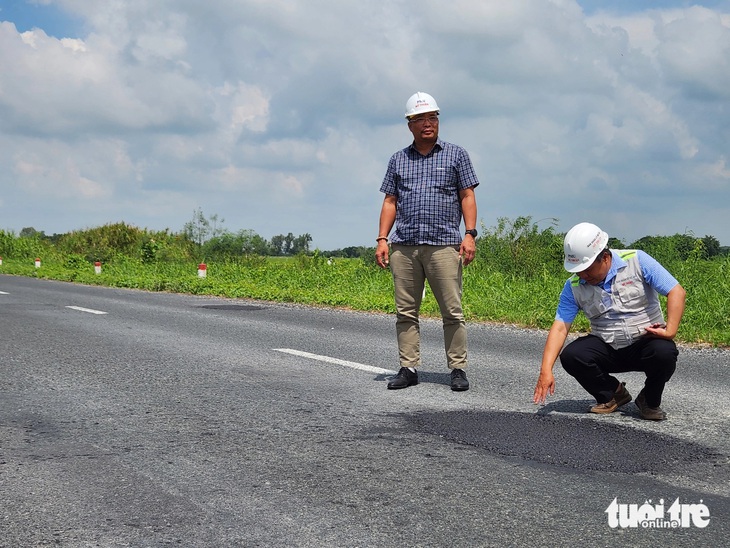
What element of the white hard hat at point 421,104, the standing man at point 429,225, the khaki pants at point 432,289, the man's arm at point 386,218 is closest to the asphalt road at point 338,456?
the khaki pants at point 432,289

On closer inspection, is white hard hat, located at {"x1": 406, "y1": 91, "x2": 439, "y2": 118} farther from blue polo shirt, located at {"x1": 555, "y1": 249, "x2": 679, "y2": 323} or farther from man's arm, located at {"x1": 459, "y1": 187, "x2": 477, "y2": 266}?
blue polo shirt, located at {"x1": 555, "y1": 249, "x2": 679, "y2": 323}

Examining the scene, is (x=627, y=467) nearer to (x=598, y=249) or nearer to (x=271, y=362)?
(x=598, y=249)

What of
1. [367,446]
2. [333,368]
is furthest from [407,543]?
[333,368]

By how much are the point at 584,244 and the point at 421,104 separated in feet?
6.66

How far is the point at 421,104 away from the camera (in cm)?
663

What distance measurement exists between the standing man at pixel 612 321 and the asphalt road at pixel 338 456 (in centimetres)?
26

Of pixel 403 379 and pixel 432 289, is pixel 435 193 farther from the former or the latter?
pixel 403 379

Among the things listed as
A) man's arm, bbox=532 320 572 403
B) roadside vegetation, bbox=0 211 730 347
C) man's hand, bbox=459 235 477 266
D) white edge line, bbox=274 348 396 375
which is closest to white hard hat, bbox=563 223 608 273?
man's arm, bbox=532 320 572 403

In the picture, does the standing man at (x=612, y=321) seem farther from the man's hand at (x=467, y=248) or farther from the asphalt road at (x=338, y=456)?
the man's hand at (x=467, y=248)

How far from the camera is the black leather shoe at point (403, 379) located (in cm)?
675

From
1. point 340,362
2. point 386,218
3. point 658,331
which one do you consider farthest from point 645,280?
point 340,362

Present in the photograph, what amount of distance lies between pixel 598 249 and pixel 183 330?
737 centimetres

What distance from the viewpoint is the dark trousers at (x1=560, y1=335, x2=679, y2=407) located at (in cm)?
543

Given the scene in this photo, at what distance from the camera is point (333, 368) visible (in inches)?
311
